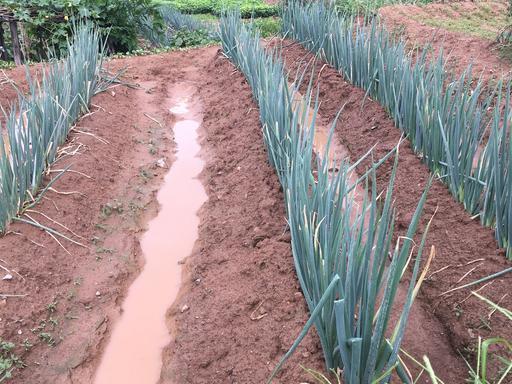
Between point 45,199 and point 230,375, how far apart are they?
1771 mm

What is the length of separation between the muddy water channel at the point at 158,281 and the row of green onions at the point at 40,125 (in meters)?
0.79

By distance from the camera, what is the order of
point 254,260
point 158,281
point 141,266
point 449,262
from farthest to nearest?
point 141,266, point 158,281, point 254,260, point 449,262

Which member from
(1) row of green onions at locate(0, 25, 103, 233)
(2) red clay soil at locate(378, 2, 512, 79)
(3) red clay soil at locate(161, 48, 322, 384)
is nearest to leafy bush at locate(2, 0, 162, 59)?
(1) row of green onions at locate(0, 25, 103, 233)

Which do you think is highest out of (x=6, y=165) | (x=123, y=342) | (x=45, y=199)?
(x=6, y=165)

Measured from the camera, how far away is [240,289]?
246 centimetres

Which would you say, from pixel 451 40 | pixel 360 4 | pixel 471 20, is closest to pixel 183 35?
pixel 360 4

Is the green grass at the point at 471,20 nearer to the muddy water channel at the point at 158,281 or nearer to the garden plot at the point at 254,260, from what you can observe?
the garden plot at the point at 254,260

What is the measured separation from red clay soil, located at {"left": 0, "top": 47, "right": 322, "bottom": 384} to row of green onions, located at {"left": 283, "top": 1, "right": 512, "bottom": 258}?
39.6 inches

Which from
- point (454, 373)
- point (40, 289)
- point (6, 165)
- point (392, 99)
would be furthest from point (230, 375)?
point (392, 99)

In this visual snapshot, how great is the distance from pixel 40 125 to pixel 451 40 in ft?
17.7

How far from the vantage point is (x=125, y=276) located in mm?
2797

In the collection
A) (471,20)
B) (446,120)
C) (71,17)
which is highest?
(71,17)

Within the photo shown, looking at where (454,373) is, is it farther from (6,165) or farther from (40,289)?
(6,165)

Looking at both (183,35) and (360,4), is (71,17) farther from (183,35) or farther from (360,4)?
(360,4)
